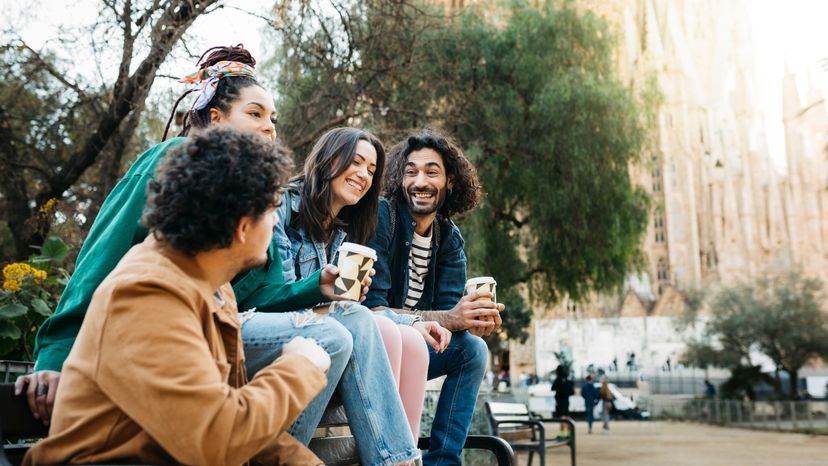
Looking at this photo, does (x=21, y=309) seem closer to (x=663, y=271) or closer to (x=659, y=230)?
(x=663, y=271)

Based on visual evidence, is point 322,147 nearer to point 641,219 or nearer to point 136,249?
point 136,249

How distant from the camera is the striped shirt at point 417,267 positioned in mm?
3154

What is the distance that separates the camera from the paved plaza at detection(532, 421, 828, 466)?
12.3 meters

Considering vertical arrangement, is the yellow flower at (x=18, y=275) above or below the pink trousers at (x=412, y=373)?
above

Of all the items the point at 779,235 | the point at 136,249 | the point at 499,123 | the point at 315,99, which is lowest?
the point at 136,249

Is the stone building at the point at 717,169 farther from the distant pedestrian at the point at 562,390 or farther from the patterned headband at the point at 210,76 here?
the patterned headband at the point at 210,76

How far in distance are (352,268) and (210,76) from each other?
2.91 ft

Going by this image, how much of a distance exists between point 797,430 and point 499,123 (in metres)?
12.7

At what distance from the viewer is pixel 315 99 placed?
33.1ft

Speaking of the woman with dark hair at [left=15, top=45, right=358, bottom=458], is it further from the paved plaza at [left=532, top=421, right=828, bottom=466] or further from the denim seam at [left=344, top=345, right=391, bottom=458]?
the paved plaza at [left=532, top=421, right=828, bottom=466]

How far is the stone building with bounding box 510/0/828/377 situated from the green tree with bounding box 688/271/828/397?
821 inches

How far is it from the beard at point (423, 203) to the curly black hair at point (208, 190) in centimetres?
178

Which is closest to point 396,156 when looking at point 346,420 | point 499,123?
point 346,420

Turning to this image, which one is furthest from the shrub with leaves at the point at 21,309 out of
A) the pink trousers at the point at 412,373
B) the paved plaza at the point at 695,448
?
the paved plaza at the point at 695,448
